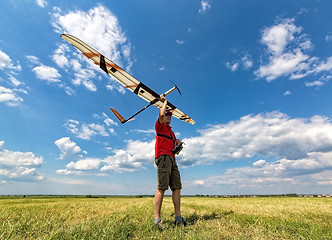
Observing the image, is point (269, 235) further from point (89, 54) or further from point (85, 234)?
point (89, 54)

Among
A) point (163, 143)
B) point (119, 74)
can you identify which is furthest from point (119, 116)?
point (163, 143)

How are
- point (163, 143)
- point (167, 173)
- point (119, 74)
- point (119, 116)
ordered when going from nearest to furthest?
point (167, 173) → point (163, 143) → point (119, 74) → point (119, 116)

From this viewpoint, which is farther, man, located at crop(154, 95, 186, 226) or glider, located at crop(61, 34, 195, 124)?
glider, located at crop(61, 34, 195, 124)

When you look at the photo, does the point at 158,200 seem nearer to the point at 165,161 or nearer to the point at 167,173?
the point at 167,173

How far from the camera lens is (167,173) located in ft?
14.9

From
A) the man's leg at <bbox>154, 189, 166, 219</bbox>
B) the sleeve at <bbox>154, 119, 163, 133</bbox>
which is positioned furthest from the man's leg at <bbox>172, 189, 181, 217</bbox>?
the sleeve at <bbox>154, 119, 163, 133</bbox>

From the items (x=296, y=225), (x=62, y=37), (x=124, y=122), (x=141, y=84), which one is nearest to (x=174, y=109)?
(x=141, y=84)

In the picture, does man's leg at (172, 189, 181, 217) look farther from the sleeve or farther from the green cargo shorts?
the sleeve

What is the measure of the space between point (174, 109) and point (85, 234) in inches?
274

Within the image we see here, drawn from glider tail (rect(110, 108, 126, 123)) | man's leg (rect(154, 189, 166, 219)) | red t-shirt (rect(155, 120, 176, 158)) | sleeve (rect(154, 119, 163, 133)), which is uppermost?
glider tail (rect(110, 108, 126, 123))

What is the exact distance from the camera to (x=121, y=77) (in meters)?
7.54

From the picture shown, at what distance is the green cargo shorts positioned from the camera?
14.7ft

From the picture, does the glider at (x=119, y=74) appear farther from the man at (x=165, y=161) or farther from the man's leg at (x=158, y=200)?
the man's leg at (x=158, y=200)

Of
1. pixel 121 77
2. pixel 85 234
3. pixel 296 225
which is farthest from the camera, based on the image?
pixel 121 77
